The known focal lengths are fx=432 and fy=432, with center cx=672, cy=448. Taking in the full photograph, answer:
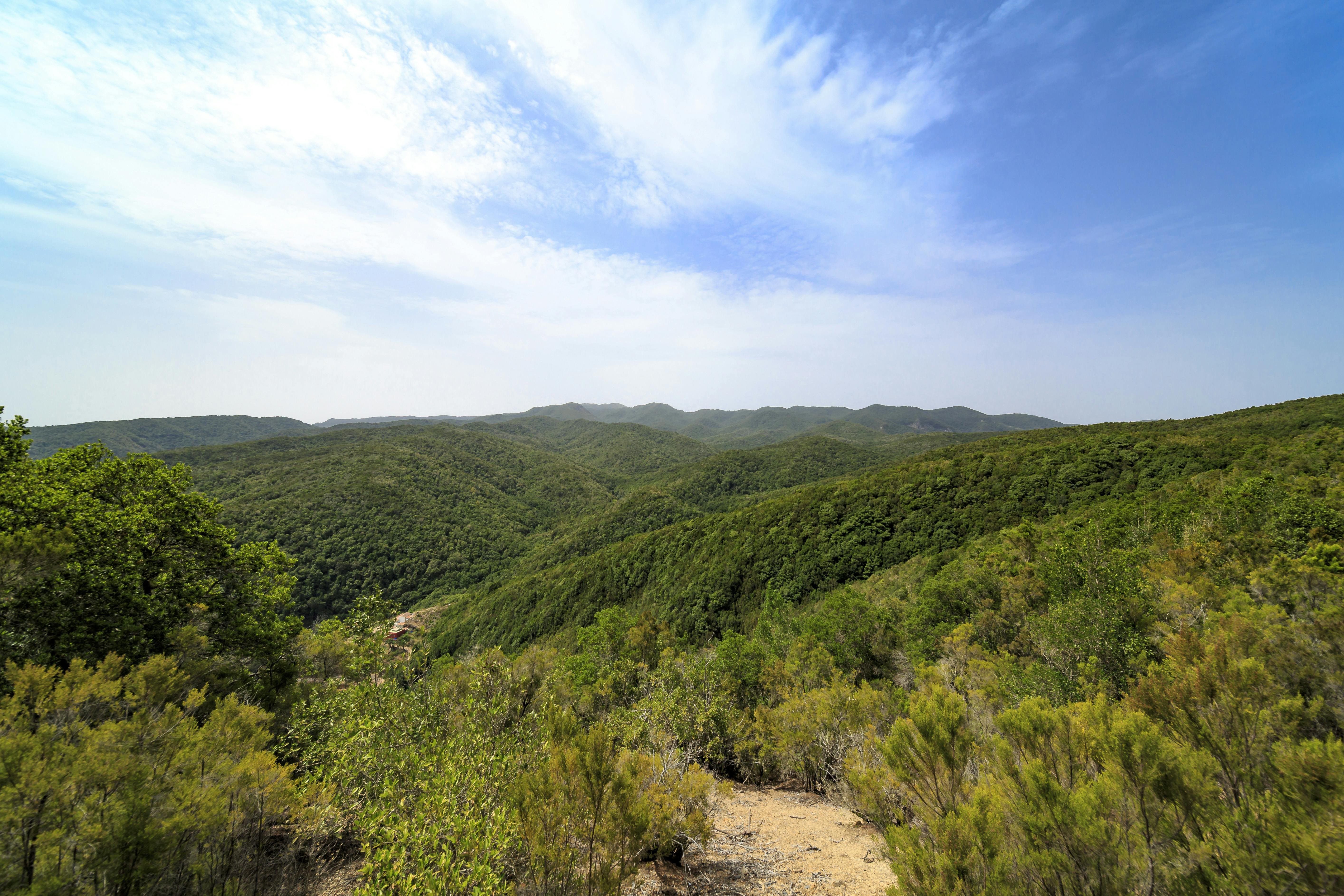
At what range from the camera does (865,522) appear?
73312 millimetres

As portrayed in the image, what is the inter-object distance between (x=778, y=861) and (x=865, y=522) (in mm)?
66659

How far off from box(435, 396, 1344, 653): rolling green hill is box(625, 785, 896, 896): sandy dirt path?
1961 inches

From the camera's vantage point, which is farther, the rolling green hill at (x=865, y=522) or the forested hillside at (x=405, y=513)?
the forested hillside at (x=405, y=513)

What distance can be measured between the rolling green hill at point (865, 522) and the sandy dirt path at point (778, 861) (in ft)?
163

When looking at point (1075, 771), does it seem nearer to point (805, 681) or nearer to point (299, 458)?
point (805, 681)

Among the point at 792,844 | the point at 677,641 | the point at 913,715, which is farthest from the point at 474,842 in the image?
the point at 677,641

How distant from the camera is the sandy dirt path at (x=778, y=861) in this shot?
37.6 ft

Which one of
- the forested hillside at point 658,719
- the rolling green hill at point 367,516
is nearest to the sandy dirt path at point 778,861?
the forested hillside at point 658,719

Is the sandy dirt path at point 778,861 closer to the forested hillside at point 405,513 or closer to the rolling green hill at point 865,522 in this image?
the rolling green hill at point 865,522

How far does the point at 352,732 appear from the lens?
10.1m

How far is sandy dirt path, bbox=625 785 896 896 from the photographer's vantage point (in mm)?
11461

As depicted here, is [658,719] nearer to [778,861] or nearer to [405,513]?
[778,861]

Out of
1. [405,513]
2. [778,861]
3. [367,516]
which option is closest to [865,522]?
[778,861]

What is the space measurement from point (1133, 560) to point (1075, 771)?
959 inches
